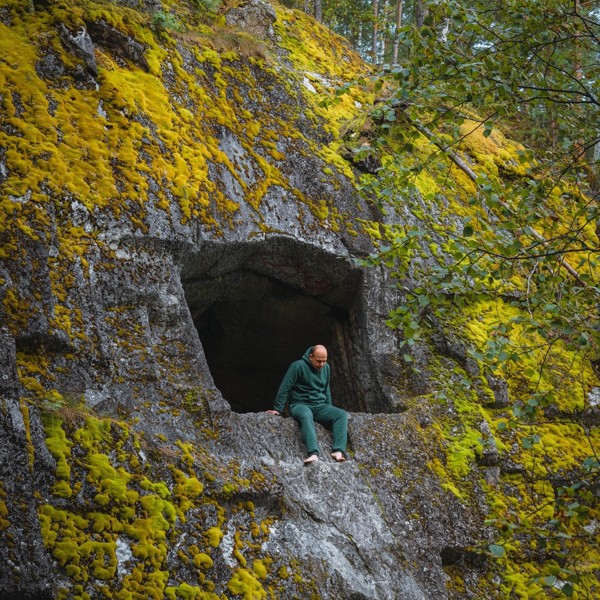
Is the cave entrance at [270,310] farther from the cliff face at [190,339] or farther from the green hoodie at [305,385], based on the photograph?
the green hoodie at [305,385]

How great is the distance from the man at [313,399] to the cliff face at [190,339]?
0.63ft

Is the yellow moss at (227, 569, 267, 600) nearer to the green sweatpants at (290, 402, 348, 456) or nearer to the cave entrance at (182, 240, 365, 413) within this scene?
the green sweatpants at (290, 402, 348, 456)

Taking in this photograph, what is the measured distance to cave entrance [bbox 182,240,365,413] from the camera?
10.0m

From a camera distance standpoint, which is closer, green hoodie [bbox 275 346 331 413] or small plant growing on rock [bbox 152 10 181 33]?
green hoodie [bbox 275 346 331 413]

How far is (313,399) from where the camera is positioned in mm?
8828

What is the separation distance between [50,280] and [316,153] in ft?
18.4

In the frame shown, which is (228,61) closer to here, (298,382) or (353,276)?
(353,276)

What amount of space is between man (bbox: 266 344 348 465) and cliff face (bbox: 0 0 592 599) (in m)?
0.19

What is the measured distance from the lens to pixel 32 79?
332 inches

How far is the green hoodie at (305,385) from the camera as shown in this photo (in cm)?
882

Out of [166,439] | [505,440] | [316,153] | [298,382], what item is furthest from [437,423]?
[316,153]

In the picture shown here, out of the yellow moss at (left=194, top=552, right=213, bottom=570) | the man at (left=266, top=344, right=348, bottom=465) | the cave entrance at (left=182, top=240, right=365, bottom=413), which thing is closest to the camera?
the yellow moss at (left=194, top=552, right=213, bottom=570)

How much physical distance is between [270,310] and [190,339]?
3653 mm

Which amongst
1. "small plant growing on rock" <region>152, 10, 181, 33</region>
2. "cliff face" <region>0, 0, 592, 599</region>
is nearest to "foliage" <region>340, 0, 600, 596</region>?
"cliff face" <region>0, 0, 592, 599</region>
